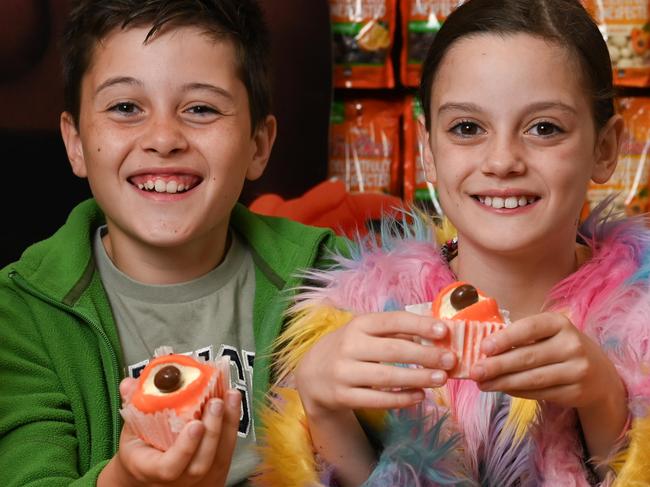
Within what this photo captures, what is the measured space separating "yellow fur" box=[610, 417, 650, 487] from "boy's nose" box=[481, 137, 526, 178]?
0.30 meters

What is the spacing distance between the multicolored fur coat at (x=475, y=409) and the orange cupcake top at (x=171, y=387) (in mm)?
197

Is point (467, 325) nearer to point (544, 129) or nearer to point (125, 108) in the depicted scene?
point (544, 129)

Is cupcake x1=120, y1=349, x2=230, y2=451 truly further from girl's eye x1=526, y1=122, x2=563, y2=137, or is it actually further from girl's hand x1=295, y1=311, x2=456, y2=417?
girl's eye x1=526, y1=122, x2=563, y2=137

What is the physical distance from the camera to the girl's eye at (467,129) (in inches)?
44.3

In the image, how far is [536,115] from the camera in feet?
3.58

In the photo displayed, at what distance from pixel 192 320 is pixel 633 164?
1.56 meters

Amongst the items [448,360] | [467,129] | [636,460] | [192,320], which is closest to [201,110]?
[192,320]

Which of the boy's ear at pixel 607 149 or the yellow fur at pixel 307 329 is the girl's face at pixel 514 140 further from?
the yellow fur at pixel 307 329

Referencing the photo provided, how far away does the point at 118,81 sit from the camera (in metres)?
1.31

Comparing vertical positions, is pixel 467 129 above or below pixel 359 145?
above

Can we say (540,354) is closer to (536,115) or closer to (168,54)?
(536,115)

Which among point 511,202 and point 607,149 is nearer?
point 511,202

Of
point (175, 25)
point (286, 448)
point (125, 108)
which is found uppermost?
point (175, 25)

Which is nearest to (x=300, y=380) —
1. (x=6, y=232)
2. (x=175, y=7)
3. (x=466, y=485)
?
(x=466, y=485)
